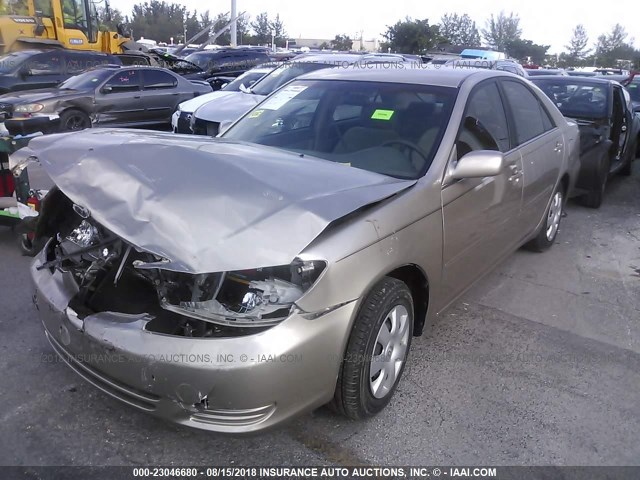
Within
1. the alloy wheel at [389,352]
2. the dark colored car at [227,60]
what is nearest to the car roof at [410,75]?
the alloy wheel at [389,352]

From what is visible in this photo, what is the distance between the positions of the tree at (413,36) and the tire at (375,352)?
38.6 m

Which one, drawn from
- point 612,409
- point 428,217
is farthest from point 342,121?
point 612,409

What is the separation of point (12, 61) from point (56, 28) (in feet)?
14.9

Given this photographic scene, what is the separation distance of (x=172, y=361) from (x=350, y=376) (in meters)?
0.81

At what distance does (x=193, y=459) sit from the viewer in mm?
2592

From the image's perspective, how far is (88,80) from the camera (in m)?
11.1

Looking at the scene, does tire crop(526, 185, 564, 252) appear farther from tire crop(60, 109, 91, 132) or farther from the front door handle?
tire crop(60, 109, 91, 132)

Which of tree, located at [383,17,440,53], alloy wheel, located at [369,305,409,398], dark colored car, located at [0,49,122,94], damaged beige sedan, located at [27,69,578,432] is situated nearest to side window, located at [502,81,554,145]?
damaged beige sedan, located at [27,69,578,432]

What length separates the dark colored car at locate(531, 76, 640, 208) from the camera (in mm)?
6875

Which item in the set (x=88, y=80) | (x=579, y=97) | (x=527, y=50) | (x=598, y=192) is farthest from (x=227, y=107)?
(x=527, y=50)

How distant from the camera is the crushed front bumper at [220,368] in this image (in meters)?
2.23

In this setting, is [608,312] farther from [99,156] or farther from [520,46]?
[520,46]

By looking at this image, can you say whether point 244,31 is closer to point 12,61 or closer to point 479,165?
point 12,61

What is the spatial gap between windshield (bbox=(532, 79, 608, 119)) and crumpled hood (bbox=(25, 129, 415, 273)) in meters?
5.66
